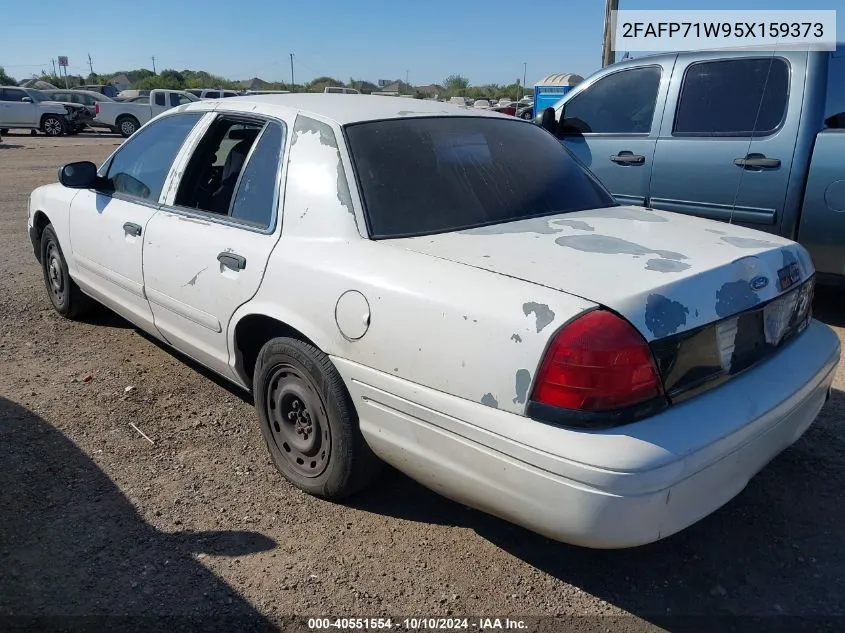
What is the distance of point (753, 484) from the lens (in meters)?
3.10

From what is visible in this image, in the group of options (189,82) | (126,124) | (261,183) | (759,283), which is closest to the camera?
(759,283)

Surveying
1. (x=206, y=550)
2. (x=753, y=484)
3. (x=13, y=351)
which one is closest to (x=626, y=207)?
(x=753, y=484)

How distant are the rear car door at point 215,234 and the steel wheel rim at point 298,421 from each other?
36cm

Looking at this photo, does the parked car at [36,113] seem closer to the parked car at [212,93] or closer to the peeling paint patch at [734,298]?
the parked car at [212,93]

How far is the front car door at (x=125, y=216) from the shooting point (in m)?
3.79

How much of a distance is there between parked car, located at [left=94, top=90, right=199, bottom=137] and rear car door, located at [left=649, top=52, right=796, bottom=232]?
24.1 meters

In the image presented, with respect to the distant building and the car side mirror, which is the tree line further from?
the car side mirror

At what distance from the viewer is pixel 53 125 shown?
25.5 meters

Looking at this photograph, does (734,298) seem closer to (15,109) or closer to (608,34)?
→ (608,34)

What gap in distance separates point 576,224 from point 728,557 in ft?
4.50

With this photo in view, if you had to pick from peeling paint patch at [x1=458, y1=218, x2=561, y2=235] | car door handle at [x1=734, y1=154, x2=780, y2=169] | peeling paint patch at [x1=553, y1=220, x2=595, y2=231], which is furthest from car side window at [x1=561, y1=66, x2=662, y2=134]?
peeling paint patch at [x1=458, y1=218, x2=561, y2=235]

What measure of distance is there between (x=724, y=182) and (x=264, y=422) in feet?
11.9

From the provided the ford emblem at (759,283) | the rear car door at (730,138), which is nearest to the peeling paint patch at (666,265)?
the ford emblem at (759,283)

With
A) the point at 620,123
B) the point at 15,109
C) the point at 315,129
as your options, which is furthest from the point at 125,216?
the point at 15,109
